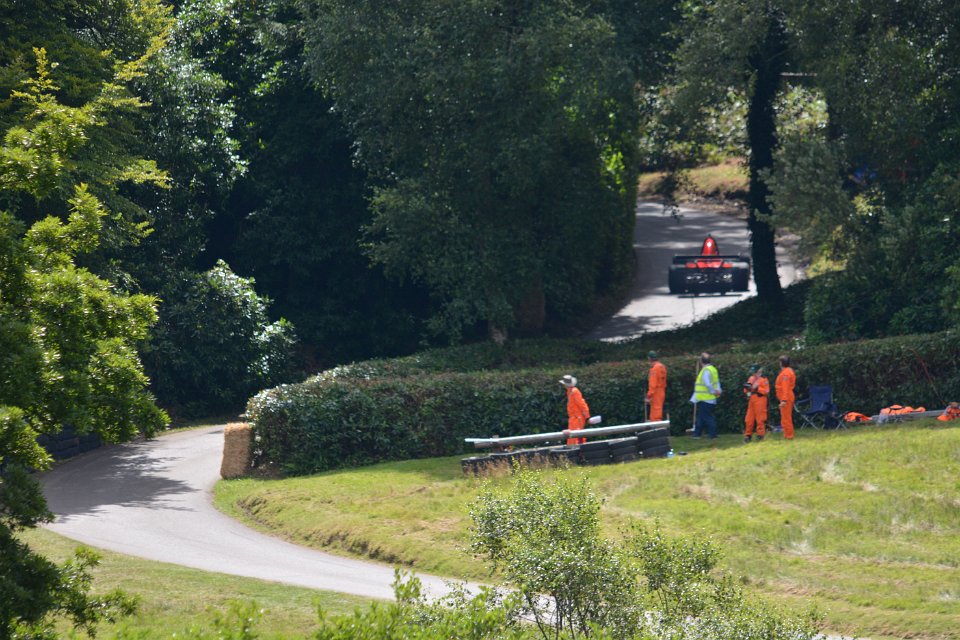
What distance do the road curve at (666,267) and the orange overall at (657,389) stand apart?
10.9 metres

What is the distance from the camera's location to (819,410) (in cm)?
2330

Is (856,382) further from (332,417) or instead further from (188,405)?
(188,405)

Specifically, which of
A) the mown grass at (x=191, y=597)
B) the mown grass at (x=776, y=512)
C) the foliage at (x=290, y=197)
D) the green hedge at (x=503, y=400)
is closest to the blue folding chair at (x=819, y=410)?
the green hedge at (x=503, y=400)

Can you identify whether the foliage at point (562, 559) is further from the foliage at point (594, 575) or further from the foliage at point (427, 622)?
the foliage at point (427, 622)

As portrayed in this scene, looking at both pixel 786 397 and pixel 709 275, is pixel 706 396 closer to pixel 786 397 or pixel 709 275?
pixel 786 397

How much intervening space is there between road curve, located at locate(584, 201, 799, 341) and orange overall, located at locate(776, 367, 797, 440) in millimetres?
11955

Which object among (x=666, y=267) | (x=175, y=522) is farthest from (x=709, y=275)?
(x=666, y=267)

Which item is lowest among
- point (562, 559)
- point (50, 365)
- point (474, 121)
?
point (562, 559)

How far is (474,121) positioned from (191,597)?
63.9 feet

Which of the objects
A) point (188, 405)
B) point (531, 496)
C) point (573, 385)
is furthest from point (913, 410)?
point (188, 405)

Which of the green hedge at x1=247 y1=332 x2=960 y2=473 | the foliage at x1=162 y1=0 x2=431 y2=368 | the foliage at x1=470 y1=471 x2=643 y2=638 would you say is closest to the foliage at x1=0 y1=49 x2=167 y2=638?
the foliage at x1=470 y1=471 x2=643 y2=638

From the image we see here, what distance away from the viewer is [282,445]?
75.1ft

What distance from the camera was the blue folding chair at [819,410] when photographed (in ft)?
75.9

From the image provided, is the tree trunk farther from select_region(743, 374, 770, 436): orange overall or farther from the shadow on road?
the shadow on road
